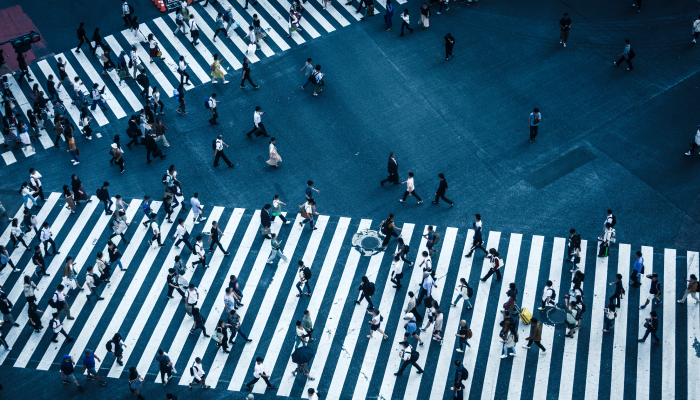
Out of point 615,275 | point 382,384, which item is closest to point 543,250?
point 615,275

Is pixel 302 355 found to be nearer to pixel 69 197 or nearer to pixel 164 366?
pixel 164 366

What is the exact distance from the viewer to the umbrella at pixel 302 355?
72.0ft

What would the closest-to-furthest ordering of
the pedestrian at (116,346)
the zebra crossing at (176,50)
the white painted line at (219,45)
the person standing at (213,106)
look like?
the pedestrian at (116,346), the person standing at (213,106), the zebra crossing at (176,50), the white painted line at (219,45)

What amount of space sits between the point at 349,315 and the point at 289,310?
6.61 feet

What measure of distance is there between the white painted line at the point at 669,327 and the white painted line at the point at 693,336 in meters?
0.43

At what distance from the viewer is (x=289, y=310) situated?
25.0 meters

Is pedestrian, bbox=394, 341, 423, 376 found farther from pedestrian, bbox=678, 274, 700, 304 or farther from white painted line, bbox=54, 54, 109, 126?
white painted line, bbox=54, 54, 109, 126

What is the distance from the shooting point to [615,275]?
1000 inches

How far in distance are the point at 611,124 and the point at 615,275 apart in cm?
778

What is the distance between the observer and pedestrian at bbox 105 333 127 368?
23000 millimetres

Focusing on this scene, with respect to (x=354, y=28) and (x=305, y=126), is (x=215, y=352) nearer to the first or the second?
(x=305, y=126)

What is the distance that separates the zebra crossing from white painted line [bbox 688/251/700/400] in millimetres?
19421

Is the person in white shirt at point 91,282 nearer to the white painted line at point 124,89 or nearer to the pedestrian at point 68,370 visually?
the pedestrian at point 68,370

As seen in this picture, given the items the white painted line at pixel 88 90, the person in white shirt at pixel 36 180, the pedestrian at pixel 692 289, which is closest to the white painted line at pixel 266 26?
the white painted line at pixel 88 90
